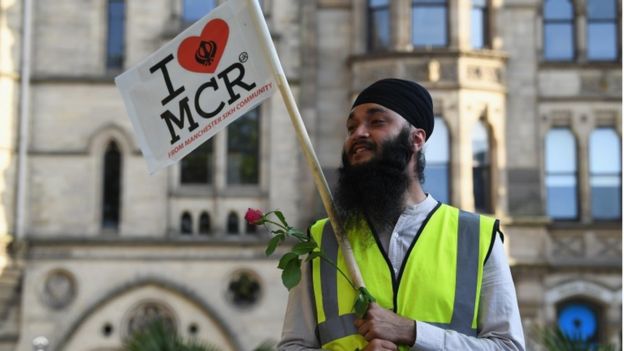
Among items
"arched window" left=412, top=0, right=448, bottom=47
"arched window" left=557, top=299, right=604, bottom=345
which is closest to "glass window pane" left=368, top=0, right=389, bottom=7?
"arched window" left=412, top=0, right=448, bottom=47

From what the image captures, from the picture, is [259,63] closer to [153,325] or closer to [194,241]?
[153,325]

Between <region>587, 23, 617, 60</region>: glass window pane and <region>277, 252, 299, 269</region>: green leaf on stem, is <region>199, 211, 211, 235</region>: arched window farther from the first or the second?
<region>277, 252, 299, 269</region>: green leaf on stem

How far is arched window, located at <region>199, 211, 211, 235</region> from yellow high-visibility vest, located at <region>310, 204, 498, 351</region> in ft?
58.1

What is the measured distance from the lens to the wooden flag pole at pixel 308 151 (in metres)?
3.76

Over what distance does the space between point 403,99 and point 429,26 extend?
17.4 metres

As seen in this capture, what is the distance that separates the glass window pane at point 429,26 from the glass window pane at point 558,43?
6.22ft

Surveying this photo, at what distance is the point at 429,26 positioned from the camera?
829 inches

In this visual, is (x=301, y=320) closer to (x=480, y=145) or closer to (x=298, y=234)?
(x=298, y=234)

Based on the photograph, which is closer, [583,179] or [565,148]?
[583,179]

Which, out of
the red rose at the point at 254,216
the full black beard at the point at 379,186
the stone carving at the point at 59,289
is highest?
the full black beard at the point at 379,186

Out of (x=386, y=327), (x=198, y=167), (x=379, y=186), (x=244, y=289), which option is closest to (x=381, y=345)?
(x=386, y=327)

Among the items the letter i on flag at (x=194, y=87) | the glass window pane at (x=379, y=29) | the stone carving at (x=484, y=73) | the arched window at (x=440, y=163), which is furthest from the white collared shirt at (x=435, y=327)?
the glass window pane at (x=379, y=29)

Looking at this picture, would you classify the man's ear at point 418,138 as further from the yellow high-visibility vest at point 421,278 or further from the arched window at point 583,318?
the arched window at point 583,318

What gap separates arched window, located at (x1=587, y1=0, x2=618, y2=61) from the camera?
71.4 feet
